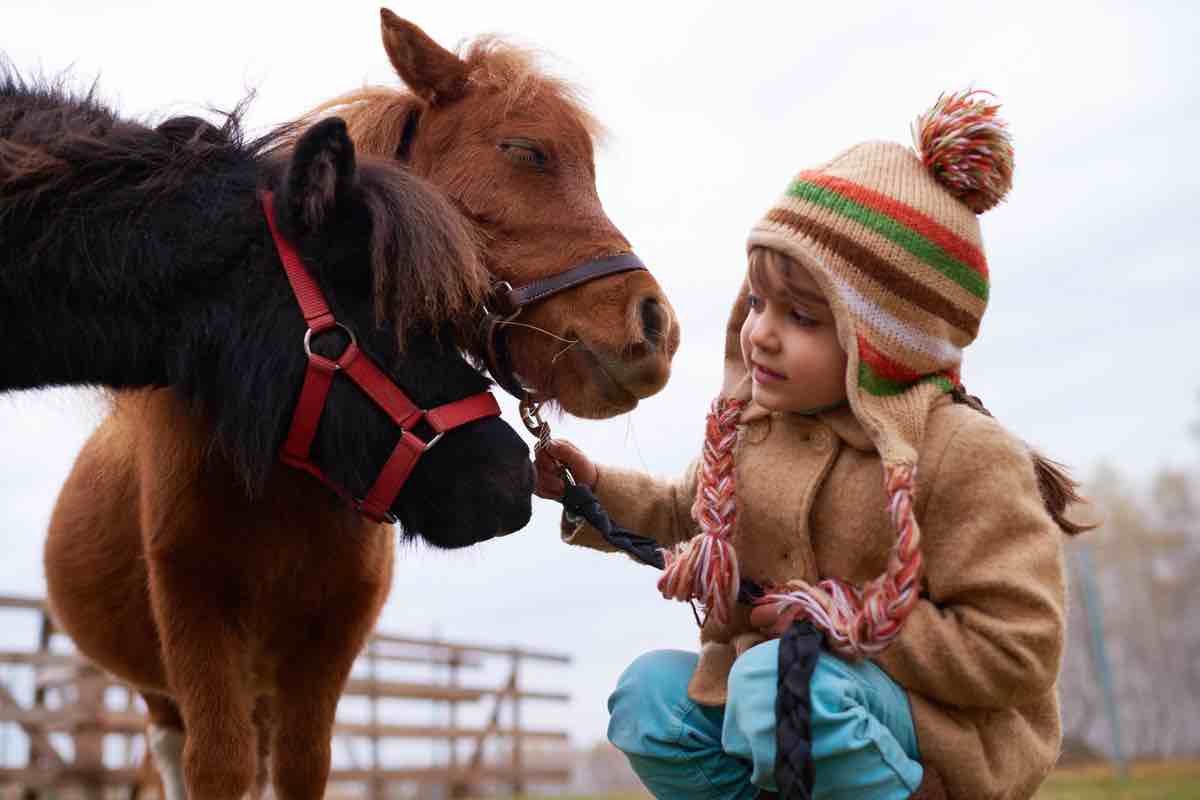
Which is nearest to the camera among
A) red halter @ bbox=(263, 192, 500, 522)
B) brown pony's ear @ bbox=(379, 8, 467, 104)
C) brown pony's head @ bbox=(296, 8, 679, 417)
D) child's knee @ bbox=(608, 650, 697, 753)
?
child's knee @ bbox=(608, 650, 697, 753)

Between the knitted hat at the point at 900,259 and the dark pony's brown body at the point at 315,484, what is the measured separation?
745 millimetres

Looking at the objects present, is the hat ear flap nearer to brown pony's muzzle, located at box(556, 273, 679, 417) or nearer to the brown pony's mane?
brown pony's muzzle, located at box(556, 273, 679, 417)

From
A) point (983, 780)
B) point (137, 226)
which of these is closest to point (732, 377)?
point (983, 780)

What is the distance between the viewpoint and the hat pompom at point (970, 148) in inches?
84.5

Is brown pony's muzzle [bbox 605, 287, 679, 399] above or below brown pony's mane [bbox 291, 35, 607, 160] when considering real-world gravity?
below

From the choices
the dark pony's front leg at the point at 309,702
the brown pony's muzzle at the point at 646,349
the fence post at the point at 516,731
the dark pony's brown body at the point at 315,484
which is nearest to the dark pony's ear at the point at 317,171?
the dark pony's brown body at the point at 315,484

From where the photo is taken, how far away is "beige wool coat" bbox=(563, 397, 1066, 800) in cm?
195

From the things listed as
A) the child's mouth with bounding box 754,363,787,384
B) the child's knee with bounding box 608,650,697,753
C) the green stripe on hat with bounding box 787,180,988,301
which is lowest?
the child's knee with bounding box 608,650,697,753

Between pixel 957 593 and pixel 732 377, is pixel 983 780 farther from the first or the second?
pixel 732 377

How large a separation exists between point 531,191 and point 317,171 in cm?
72

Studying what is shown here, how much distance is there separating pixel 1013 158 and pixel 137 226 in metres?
1.90

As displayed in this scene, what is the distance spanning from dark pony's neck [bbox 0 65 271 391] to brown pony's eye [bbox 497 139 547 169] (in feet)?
2.36

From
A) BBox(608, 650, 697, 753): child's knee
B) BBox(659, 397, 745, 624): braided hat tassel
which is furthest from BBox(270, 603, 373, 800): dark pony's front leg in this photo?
BBox(659, 397, 745, 624): braided hat tassel

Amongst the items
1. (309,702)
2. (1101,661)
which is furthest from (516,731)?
(309,702)
